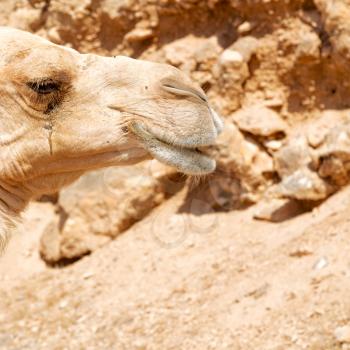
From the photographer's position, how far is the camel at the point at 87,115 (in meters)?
3.16

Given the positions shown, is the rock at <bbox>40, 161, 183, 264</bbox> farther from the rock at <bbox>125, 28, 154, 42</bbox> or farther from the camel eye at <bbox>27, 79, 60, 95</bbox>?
the camel eye at <bbox>27, 79, 60, 95</bbox>

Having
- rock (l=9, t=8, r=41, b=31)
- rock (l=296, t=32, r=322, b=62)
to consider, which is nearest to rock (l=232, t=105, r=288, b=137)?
rock (l=296, t=32, r=322, b=62)

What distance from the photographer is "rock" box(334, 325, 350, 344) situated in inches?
170

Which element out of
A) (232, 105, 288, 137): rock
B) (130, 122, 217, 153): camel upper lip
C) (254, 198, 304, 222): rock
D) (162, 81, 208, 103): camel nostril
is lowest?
(254, 198, 304, 222): rock

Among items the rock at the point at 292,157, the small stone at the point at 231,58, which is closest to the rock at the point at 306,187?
the rock at the point at 292,157

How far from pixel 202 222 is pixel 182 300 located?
1.52m

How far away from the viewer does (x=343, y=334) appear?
4344 mm

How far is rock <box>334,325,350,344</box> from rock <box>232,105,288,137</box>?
3246 millimetres

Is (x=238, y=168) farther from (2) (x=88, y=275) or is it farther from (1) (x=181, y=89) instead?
(1) (x=181, y=89)

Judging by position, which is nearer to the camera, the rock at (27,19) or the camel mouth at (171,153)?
the camel mouth at (171,153)

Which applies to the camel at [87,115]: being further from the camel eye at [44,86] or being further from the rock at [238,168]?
the rock at [238,168]

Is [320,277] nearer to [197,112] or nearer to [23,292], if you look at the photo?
[197,112]

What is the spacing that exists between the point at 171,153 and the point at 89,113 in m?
0.43

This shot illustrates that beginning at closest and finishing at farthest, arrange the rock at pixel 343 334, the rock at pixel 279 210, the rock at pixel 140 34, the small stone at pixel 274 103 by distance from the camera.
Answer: the rock at pixel 343 334, the rock at pixel 279 210, the small stone at pixel 274 103, the rock at pixel 140 34
